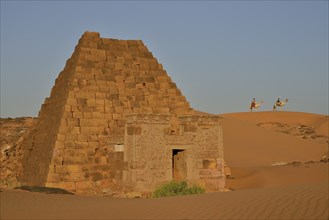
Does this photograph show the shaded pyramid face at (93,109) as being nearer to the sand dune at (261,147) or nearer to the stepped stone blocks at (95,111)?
the stepped stone blocks at (95,111)

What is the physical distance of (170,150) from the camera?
17453 millimetres

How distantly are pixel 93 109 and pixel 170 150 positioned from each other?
11.0 ft

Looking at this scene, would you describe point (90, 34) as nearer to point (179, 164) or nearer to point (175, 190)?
point (179, 164)

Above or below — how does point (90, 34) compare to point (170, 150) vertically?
above

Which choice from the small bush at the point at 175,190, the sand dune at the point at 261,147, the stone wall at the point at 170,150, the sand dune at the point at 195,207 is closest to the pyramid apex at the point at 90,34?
the stone wall at the point at 170,150

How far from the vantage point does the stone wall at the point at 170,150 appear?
16.8m

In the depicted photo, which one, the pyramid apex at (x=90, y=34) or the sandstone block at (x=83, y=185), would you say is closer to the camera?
the sandstone block at (x=83, y=185)

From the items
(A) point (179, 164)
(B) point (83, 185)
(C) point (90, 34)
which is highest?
(C) point (90, 34)

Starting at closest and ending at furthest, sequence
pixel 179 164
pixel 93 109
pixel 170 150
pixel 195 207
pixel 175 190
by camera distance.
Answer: pixel 195 207, pixel 175 190, pixel 170 150, pixel 179 164, pixel 93 109

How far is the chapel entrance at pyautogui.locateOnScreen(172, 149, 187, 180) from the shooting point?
1806cm

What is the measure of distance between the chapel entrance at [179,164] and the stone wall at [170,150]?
35 millimetres

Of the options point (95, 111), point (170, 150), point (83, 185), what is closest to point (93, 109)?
point (95, 111)

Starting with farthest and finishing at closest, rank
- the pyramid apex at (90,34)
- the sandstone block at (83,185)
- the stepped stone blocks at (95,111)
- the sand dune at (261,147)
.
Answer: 1. the sand dune at (261,147)
2. the pyramid apex at (90,34)
3. the stepped stone blocks at (95,111)
4. the sandstone block at (83,185)

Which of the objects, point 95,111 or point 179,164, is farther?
point 95,111
